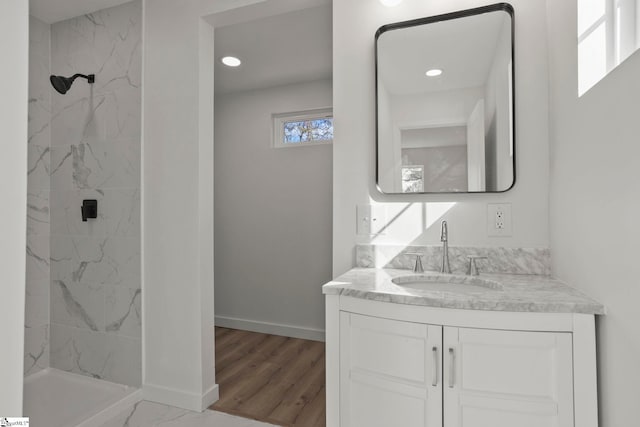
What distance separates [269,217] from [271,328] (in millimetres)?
1111

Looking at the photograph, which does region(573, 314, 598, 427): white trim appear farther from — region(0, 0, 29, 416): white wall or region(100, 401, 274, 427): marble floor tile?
region(100, 401, 274, 427): marble floor tile

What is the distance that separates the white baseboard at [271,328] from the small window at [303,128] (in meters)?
1.79

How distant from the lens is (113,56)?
2234 millimetres

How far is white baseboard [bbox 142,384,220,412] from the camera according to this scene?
2018 mm

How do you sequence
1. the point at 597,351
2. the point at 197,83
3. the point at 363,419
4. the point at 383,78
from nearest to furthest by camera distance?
1. the point at 597,351
2. the point at 363,419
3. the point at 383,78
4. the point at 197,83

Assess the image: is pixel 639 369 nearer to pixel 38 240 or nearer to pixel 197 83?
pixel 197 83

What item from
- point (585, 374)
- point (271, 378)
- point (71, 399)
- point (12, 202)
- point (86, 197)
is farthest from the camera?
point (271, 378)

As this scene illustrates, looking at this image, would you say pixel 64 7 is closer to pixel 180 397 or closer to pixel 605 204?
pixel 180 397

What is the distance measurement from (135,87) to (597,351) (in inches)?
103

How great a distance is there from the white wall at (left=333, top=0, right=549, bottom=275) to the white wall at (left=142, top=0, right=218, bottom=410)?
2.73 ft

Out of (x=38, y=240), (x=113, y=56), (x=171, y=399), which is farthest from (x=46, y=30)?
(x=171, y=399)

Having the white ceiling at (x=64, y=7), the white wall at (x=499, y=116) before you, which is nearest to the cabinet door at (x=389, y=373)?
the white wall at (x=499, y=116)

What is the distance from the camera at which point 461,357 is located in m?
1.09

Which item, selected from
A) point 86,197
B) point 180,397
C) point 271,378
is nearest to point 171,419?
point 180,397
